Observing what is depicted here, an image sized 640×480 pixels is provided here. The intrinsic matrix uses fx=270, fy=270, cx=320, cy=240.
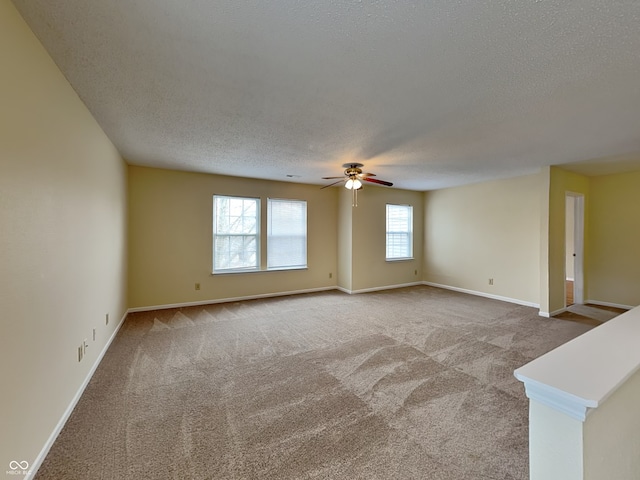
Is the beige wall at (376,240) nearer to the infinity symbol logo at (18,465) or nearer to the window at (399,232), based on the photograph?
the window at (399,232)

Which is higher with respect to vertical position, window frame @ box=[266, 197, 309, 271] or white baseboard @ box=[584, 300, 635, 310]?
window frame @ box=[266, 197, 309, 271]

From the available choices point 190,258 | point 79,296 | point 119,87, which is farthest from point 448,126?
point 190,258

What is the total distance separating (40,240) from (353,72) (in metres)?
2.24

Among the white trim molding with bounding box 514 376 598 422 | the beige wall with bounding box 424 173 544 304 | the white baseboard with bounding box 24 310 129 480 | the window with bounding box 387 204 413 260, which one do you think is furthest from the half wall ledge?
the window with bounding box 387 204 413 260

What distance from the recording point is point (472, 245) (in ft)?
19.3

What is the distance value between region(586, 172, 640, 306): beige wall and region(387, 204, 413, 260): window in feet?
11.0

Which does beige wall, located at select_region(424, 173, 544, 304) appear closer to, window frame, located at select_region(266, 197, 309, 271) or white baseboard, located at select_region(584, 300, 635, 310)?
white baseboard, located at select_region(584, 300, 635, 310)

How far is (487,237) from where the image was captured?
562 centimetres

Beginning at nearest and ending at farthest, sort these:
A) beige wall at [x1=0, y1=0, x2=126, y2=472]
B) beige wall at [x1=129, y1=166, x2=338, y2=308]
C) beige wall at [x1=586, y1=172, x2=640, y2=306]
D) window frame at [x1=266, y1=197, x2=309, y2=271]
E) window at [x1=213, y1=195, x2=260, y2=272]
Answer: beige wall at [x1=0, y1=0, x2=126, y2=472]
beige wall at [x1=129, y1=166, x2=338, y2=308]
beige wall at [x1=586, y1=172, x2=640, y2=306]
window at [x1=213, y1=195, x2=260, y2=272]
window frame at [x1=266, y1=197, x2=309, y2=271]

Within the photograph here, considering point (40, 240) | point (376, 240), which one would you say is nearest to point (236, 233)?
point (376, 240)

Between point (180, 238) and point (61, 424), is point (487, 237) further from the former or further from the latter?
point (61, 424)

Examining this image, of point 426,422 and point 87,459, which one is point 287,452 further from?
A: point 87,459

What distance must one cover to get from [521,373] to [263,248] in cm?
492

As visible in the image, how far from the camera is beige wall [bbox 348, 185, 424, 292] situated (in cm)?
598
